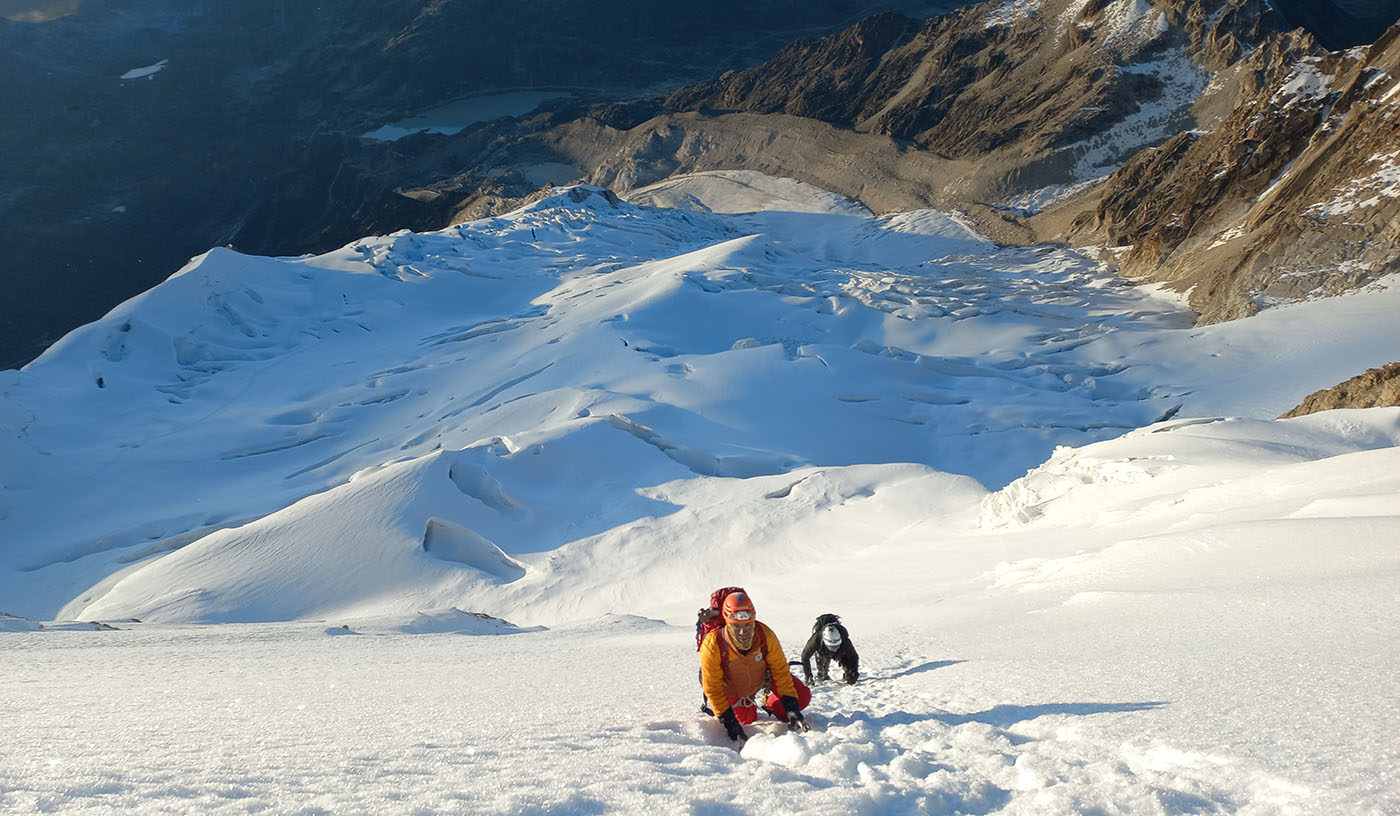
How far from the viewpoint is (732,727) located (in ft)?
11.1

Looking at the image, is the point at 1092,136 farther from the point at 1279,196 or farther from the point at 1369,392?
the point at 1369,392

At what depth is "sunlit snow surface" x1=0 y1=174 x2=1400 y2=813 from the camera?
2621mm

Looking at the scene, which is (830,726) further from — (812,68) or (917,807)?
(812,68)

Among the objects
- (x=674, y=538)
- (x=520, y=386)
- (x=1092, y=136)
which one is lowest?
(x=674, y=538)

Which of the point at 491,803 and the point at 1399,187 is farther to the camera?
the point at 1399,187

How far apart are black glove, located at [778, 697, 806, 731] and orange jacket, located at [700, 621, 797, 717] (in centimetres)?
2

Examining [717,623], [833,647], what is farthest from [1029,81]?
[717,623]

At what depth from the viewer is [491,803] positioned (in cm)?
233

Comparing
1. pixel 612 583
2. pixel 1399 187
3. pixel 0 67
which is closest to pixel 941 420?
pixel 612 583

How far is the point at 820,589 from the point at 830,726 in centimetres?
434

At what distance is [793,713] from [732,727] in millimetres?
245

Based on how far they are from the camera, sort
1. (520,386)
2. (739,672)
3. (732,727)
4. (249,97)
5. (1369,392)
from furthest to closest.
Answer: (249,97)
(520,386)
(1369,392)
(739,672)
(732,727)

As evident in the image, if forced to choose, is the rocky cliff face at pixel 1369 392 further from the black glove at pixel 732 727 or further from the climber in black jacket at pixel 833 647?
the black glove at pixel 732 727

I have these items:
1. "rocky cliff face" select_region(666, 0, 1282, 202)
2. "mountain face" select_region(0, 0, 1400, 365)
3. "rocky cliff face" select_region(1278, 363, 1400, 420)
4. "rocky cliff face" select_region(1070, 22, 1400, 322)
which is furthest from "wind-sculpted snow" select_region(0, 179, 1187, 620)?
"rocky cliff face" select_region(666, 0, 1282, 202)
